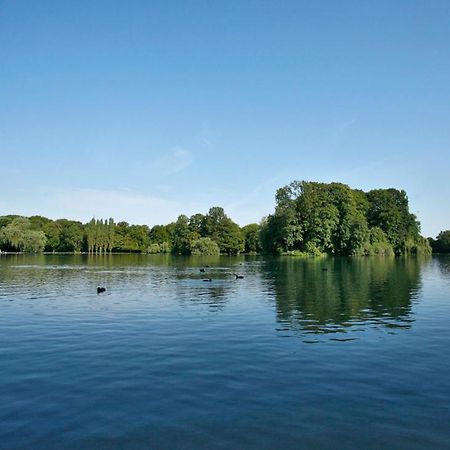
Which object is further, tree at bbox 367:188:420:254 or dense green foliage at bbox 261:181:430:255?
tree at bbox 367:188:420:254

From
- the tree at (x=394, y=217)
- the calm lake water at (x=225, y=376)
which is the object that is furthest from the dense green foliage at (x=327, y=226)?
the calm lake water at (x=225, y=376)

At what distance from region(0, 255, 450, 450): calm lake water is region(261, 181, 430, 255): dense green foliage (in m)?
96.2

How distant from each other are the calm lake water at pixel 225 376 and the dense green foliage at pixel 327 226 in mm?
96159

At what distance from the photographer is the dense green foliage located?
130 m

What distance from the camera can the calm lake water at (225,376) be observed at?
1144 cm

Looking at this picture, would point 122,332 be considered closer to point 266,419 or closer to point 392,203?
point 266,419

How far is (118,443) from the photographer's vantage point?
10875 millimetres

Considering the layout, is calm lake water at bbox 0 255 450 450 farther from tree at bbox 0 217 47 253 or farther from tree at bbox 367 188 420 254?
tree at bbox 0 217 47 253

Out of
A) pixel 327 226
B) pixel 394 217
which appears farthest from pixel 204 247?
pixel 394 217

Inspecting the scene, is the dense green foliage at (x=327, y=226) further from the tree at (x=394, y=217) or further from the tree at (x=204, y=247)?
the tree at (x=204, y=247)

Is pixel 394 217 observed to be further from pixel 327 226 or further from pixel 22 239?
pixel 22 239

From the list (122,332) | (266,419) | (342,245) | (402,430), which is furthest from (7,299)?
(342,245)

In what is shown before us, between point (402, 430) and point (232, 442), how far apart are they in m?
4.52

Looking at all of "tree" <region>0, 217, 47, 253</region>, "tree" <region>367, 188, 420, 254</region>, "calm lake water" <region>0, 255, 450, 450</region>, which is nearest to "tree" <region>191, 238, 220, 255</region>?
"tree" <region>0, 217, 47, 253</region>
